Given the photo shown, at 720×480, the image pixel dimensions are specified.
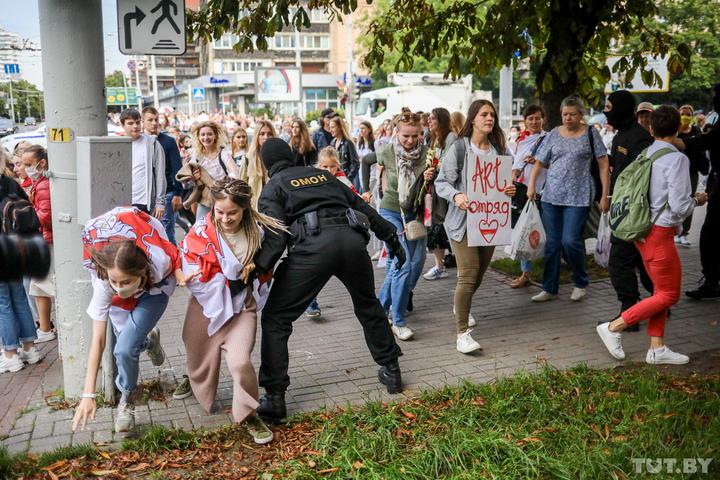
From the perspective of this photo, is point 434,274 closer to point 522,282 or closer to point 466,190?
point 522,282

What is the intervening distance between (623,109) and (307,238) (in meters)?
3.57

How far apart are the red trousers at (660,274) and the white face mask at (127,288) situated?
11.6ft

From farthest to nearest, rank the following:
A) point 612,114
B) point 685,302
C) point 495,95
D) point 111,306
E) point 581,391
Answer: point 495,95, point 685,302, point 612,114, point 581,391, point 111,306

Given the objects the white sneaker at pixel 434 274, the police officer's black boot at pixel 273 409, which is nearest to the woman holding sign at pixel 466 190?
the police officer's black boot at pixel 273 409

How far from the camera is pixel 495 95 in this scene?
55.8 metres

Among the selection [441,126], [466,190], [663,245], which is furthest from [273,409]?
[441,126]

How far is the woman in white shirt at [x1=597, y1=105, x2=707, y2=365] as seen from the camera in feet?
16.9

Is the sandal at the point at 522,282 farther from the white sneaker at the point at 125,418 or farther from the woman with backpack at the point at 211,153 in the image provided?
the white sneaker at the point at 125,418

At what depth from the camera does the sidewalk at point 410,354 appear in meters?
4.59

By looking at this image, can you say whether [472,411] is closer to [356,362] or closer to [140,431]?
[356,362]

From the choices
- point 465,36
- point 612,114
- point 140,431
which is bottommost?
point 140,431

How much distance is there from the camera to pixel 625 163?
20.7ft

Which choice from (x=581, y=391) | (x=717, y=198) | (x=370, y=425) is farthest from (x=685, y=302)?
(x=370, y=425)

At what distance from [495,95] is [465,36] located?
163ft
